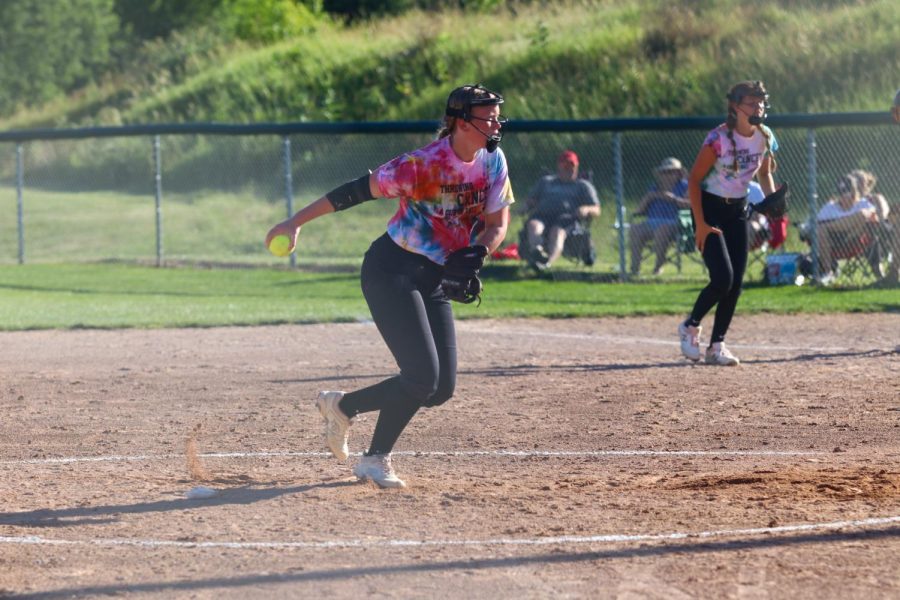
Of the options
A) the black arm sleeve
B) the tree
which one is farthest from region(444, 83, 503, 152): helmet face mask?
the tree

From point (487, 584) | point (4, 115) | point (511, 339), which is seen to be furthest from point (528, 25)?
point (487, 584)

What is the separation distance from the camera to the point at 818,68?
83.5 feet

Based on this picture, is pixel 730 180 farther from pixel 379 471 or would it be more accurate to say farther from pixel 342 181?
pixel 342 181

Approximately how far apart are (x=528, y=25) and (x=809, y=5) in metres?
7.09

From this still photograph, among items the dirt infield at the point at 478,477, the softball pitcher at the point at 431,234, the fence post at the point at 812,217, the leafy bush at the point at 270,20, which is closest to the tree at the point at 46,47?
the leafy bush at the point at 270,20

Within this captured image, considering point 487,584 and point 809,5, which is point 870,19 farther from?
point 487,584

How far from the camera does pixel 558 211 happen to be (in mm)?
17656

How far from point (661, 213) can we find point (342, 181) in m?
10.6

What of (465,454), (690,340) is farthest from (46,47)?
(465,454)

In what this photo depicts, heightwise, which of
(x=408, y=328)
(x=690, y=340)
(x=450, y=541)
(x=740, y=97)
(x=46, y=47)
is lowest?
(x=450, y=541)

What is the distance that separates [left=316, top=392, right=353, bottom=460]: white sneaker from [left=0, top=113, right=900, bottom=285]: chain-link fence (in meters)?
9.83

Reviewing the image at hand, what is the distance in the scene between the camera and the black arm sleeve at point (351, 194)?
6.38 m

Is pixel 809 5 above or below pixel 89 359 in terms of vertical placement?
above

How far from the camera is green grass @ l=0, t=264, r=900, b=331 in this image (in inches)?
564
